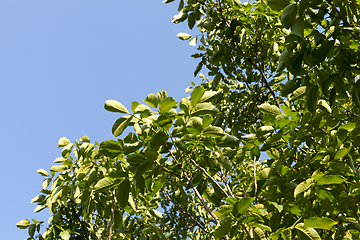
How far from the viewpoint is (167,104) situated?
4.78ft

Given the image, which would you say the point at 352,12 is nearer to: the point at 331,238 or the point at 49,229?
the point at 331,238

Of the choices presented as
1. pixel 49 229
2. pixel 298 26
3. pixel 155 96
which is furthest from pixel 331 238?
pixel 49 229

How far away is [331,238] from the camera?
196cm

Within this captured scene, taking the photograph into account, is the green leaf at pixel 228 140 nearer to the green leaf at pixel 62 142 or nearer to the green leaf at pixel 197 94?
the green leaf at pixel 197 94

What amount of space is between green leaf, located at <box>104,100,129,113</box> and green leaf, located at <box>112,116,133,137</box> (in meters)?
0.04

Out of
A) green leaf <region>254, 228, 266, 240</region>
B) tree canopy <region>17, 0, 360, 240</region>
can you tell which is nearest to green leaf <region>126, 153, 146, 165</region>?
tree canopy <region>17, 0, 360, 240</region>

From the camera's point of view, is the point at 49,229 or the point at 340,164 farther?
the point at 49,229

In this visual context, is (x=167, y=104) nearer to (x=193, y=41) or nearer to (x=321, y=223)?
(x=321, y=223)

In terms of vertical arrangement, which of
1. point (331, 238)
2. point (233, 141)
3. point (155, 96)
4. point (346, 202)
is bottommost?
point (331, 238)

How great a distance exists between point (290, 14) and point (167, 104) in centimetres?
87

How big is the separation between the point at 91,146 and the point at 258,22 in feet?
8.96

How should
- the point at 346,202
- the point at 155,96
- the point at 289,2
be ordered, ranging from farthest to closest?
the point at 346,202, the point at 289,2, the point at 155,96

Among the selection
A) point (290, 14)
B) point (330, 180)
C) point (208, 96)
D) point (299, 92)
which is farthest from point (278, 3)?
point (330, 180)

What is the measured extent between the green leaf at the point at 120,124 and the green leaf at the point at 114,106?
4 cm
